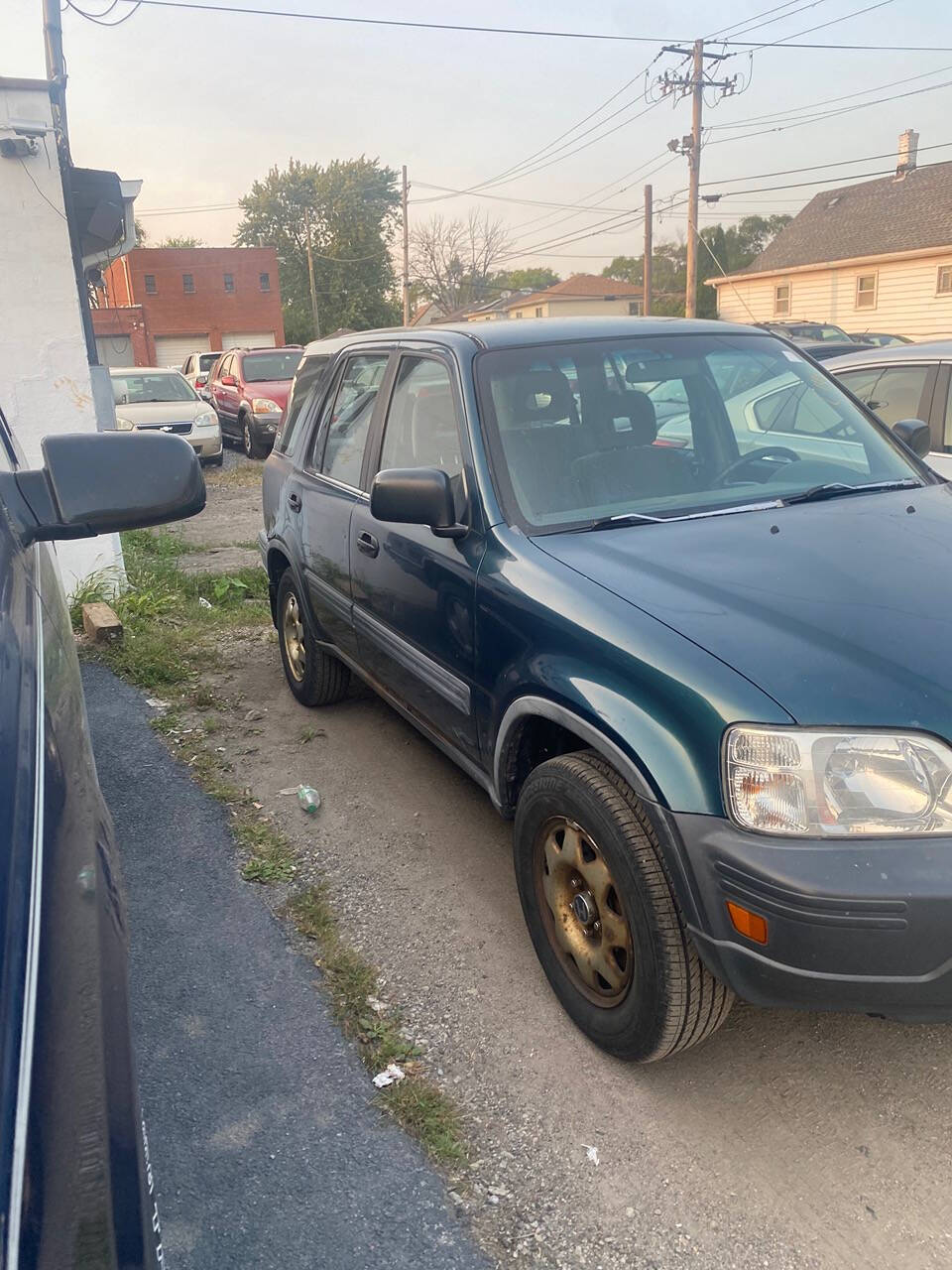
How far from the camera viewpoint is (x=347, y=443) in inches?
177

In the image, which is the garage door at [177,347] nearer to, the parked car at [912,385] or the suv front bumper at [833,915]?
the parked car at [912,385]

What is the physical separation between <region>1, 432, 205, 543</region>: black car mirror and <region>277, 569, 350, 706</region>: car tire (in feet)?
9.63

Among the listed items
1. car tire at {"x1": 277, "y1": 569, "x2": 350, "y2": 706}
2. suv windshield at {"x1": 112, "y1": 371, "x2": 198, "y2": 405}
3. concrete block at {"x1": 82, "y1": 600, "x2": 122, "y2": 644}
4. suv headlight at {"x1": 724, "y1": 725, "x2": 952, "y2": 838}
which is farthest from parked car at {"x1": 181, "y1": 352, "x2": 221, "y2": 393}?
suv headlight at {"x1": 724, "y1": 725, "x2": 952, "y2": 838}

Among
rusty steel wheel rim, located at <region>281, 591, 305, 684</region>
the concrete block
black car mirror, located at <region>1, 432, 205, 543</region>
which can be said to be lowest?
the concrete block

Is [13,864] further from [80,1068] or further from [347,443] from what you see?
[347,443]

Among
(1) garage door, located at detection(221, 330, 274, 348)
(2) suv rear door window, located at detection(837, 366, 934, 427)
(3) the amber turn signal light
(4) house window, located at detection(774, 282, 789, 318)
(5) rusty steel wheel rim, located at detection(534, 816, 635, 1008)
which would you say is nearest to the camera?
(3) the amber turn signal light

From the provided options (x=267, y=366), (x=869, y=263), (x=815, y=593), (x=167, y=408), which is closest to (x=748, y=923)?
(x=815, y=593)

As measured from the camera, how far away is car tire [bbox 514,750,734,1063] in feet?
7.97

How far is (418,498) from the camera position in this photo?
3.13m

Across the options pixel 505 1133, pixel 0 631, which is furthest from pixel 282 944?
pixel 0 631

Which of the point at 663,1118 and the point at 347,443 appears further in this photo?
the point at 347,443

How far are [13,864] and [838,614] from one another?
189 cm

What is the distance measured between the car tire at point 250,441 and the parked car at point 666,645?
44.3ft

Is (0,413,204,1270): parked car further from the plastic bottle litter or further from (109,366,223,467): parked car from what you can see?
(109,366,223,467): parked car
